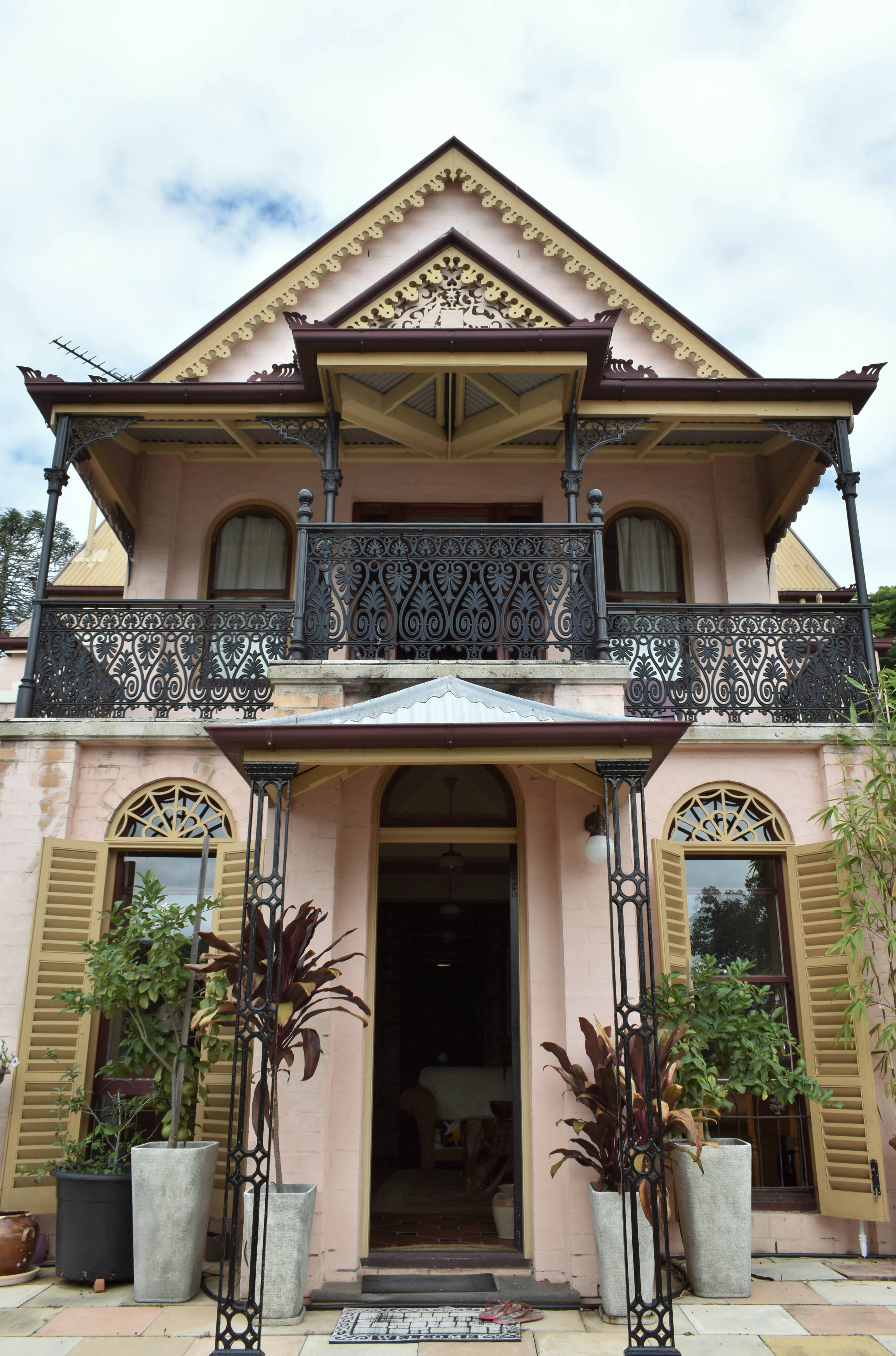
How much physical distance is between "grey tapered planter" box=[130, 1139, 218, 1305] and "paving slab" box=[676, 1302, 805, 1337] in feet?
9.32

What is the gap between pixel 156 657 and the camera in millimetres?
7941

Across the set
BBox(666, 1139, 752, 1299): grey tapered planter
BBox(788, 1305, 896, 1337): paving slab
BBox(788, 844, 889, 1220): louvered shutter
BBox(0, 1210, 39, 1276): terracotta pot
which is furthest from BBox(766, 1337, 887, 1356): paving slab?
BBox(0, 1210, 39, 1276): terracotta pot

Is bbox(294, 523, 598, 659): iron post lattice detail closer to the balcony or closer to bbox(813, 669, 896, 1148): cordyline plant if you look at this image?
the balcony

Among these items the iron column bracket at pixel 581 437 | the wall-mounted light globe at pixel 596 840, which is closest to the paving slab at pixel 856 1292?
the wall-mounted light globe at pixel 596 840

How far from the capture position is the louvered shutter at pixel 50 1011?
259 inches

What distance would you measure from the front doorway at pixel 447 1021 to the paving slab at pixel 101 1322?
4.85 feet

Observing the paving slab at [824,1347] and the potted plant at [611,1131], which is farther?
the potted plant at [611,1131]

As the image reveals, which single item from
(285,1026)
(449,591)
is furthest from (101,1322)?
(449,591)

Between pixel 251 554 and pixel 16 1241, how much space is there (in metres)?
5.95

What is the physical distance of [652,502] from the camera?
32.0 ft

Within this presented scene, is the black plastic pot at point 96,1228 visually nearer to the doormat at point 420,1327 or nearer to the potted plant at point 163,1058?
the potted plant at point 163,1058

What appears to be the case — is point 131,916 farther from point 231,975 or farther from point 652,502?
point 652,502

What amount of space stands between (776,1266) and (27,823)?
19.8 feet

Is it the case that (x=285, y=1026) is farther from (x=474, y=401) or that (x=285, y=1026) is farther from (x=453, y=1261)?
(x=474, y=401)
